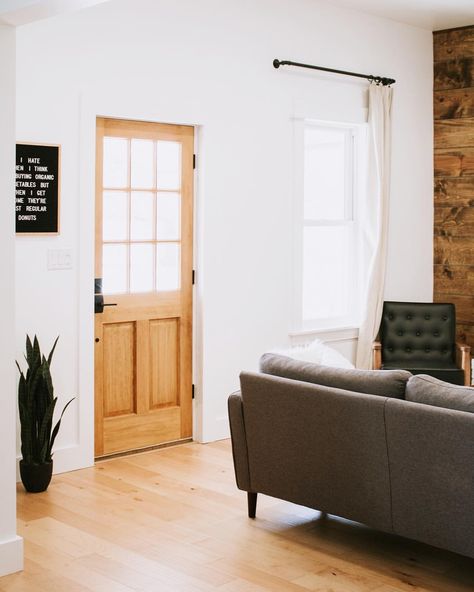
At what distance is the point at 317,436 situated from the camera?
3.84 metres

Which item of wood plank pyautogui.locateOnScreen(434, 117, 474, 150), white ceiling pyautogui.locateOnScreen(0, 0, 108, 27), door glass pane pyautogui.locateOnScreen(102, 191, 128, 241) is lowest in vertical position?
Answer: door glass pane pyautogui.locateOnScreen(102, 191, 128, 241)

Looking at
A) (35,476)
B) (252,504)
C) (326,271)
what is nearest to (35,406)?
(35,476)

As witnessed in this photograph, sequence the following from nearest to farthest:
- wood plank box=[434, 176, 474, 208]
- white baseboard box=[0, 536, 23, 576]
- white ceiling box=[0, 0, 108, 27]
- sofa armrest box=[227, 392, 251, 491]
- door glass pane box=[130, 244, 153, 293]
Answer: white ceiling box=[0, 0, 108, 27] < white baseboard box=[0, 536, 23, 576] < sofa armrest box=[227, 392, 251, 491] < door glass pane box=[130, 244, 153, 293] < wood plank box=[434, 176, 474, 208]

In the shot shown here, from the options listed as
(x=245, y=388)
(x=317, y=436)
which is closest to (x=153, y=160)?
(x=245, y=388)

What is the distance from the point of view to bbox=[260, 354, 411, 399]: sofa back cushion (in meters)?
3.69

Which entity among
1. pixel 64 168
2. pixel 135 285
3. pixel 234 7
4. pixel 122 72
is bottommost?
pixel 135 285

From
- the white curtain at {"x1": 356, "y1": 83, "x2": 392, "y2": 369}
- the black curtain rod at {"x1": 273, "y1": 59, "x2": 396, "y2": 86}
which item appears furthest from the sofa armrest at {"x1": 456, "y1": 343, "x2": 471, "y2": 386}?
the black curtain rod at {"x1": 273, "y1": 59, "x2": 396, "y2": 86}

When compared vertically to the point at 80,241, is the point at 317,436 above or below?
below

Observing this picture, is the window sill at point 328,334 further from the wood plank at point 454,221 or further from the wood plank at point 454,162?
the wood plank at point 454,162

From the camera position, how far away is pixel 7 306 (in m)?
3.51

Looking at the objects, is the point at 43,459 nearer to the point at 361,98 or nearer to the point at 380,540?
the point at 380,540

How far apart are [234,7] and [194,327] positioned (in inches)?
83.4

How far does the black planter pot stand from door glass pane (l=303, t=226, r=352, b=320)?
8.33 feet

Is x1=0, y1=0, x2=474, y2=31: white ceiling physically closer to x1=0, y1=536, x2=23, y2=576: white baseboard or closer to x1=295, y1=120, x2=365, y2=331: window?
x1=295, y1=120, x2=365, y2=331: window
